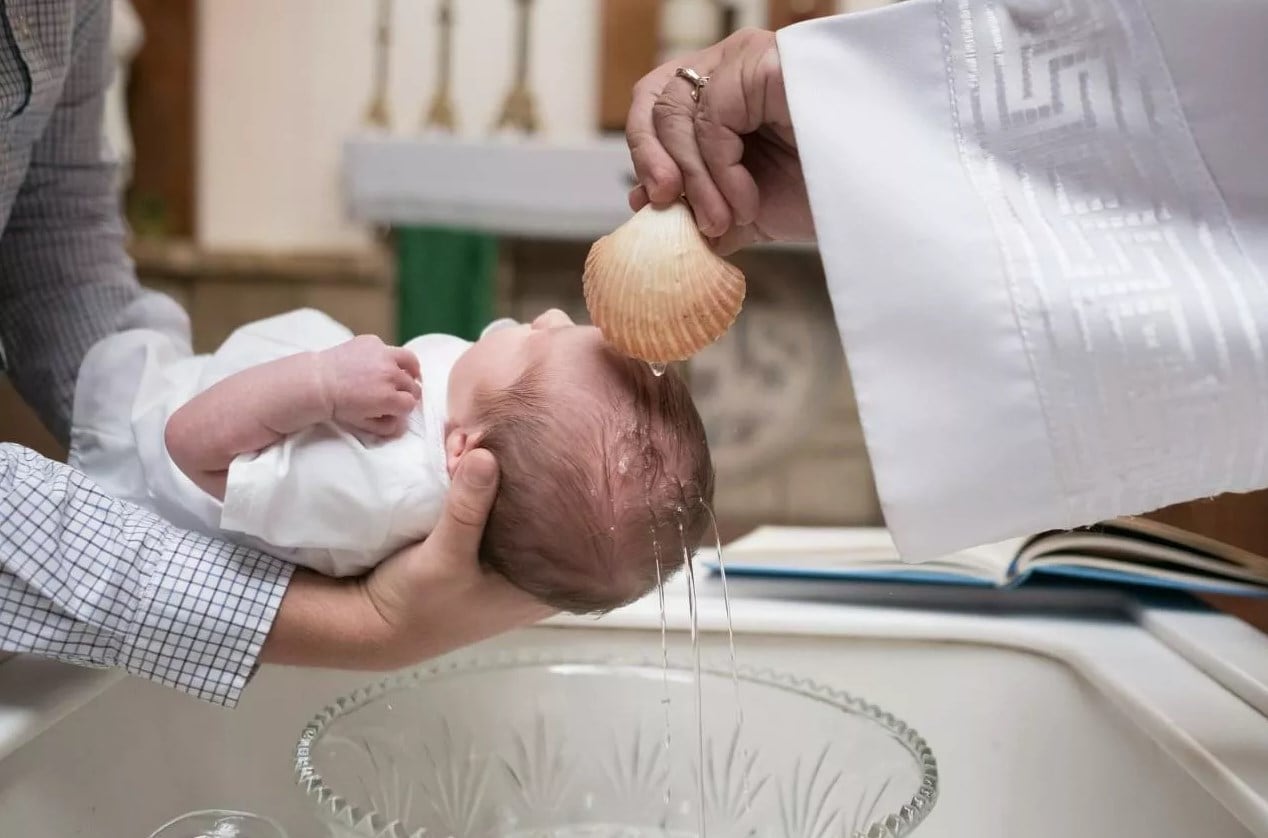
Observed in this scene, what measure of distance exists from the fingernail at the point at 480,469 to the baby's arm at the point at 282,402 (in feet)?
0.24

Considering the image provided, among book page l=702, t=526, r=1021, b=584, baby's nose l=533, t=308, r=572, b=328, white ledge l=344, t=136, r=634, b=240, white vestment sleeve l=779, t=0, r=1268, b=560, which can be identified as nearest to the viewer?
white vestment sleeve l=779, t=0, r=1268, b=560

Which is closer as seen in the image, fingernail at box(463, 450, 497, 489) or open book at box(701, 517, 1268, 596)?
fingernail at box(463, 450, 497, 489)

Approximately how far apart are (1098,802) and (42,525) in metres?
0.54

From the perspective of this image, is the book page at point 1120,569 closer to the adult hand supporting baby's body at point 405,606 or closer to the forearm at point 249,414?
the adult hand supporting baby's body at point 405,606

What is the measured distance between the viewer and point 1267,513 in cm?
71

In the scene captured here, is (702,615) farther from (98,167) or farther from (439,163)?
(439,163)

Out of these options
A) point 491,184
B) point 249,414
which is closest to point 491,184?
point 491,184

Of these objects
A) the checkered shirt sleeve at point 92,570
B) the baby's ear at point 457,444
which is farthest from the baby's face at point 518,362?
the checkered shirt sleeve at point 92,570

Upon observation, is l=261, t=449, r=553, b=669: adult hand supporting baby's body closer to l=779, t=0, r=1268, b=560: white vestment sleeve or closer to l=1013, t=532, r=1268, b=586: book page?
l=779, t=0, r=1268, b=560: white vestment sleeve

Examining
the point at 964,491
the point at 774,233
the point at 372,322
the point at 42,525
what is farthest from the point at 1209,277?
the point at 372,322

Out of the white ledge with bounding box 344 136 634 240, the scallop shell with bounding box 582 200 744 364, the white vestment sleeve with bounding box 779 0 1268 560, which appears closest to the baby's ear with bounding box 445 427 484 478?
the scallop shell with bounding box 582 200 744 364

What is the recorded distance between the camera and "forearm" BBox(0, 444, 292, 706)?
552 millimetres

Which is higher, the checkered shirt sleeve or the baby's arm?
the baby's arm

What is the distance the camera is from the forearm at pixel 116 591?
55 cm
